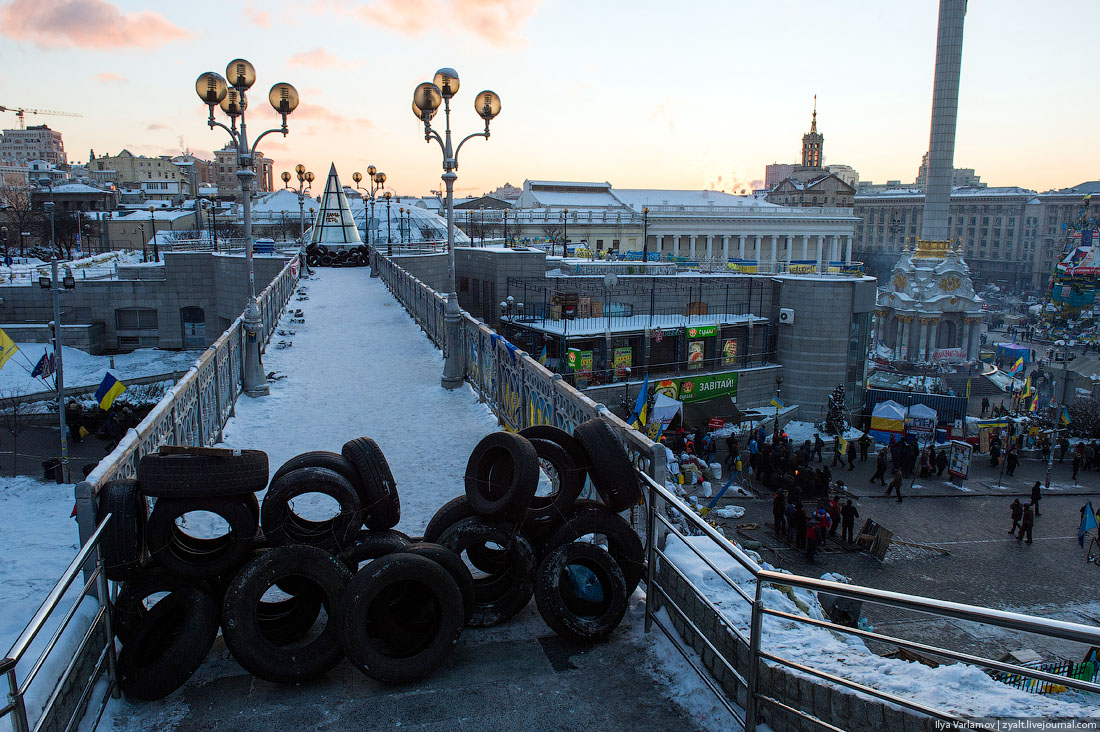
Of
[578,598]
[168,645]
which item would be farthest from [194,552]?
[578,598]

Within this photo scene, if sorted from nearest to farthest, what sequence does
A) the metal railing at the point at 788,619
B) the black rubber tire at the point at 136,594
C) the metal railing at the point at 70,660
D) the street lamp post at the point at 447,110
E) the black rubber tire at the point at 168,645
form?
the metal railing at the point at 788,619, the metal railing at the point at 70,660, the black rubber tire at the point at 168,645, the black rubber tire at the point at 136,594, the street lamp post at the point at 447,110

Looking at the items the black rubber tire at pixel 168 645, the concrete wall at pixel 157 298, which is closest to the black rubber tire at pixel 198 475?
the black rubber tire at pixel 168 645

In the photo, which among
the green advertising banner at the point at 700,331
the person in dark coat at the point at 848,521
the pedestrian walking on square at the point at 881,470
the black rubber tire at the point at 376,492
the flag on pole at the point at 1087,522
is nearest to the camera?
the black rubber tire at the point at 376,492

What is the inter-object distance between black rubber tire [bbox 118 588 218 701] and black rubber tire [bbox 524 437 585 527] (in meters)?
2.15

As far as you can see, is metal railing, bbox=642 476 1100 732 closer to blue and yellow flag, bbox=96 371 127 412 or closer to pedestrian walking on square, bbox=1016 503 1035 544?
pedestrian walking on square, bbox=1016 503 1035 544

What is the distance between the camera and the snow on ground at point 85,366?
3294 cm

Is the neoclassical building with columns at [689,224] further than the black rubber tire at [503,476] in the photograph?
Yes

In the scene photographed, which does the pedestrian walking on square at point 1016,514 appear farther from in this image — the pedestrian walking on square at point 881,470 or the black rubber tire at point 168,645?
the black rubber tire at point 168,645

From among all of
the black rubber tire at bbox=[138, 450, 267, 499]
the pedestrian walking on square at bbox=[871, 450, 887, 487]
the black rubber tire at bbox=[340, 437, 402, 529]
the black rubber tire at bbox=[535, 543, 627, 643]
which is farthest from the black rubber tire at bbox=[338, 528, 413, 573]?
the pedestrian walking on square at bbox=[871, 450, 887, 487]

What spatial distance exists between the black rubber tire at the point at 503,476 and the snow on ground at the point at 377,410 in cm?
160

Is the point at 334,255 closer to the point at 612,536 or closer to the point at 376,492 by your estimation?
the point at 376,492

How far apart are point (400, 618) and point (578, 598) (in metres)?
1.22

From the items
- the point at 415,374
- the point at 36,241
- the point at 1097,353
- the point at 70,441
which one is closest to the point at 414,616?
the point at 415,374

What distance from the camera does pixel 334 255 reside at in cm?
3662
